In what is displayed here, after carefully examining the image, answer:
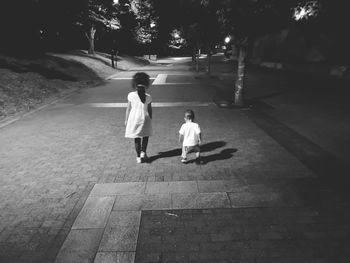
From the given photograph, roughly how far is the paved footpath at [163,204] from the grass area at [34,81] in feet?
14.1

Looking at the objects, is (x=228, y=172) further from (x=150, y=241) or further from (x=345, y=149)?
(x=345, y=149)

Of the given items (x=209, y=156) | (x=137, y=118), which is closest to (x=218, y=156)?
(x=209, y=156)

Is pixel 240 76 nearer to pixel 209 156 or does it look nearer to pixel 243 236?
pixel 209 156

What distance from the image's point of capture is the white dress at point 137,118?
17.9 ft

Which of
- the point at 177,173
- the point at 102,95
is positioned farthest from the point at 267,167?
the point at 102,95

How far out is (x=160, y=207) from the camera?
13.8ft

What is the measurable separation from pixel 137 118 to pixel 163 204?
6.16 feet

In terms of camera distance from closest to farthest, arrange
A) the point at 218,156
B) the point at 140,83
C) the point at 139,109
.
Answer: the point at 140,83 → the point at 139,109 → the point at 218,156

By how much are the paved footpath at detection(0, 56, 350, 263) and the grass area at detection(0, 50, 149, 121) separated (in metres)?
4.31

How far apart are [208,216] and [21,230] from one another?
2402mm

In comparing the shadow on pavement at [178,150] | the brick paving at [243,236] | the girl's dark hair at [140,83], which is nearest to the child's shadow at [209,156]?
the shadow on pavement at [178,150]

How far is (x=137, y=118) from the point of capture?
5508 mm

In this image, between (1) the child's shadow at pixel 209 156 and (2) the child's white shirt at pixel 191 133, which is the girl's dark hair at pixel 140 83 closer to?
(2) the child's white shirt at pixel 191 133

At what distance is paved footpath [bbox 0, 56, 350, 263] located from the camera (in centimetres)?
333
